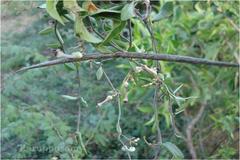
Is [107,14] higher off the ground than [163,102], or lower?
higher

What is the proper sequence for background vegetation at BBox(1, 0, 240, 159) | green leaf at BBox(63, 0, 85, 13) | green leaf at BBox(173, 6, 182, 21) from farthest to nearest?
1. green leaf at BBox(173, 6, 182, 21)
2. background vegetation at BBox(1, 0, 240, 159)
3. green leaf at BBox(63, 0, 85, 13)

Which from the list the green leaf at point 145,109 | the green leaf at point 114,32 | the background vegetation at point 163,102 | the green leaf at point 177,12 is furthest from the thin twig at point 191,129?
the green leaf at point 114,32

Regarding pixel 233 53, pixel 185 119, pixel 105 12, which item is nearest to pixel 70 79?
pixel 185 119

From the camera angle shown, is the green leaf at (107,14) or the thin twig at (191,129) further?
the thin twig at (191,129)

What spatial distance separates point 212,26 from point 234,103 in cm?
29

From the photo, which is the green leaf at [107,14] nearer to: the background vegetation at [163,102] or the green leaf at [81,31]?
the green leaf at [81,31]

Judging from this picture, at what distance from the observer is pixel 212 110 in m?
1.74

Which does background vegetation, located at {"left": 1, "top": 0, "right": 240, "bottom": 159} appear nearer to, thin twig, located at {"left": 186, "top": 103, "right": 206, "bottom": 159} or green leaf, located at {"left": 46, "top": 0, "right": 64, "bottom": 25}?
thin twig, located at {"left": 186, "top": 103, "right": 206, "bottom": 159}

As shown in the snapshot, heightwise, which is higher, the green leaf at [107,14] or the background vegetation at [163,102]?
the green leaf at [107,14]

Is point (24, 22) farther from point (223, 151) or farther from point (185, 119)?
point (223, 151)

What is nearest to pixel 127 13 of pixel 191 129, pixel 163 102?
pixel 163 102

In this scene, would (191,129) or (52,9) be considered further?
(191,129)

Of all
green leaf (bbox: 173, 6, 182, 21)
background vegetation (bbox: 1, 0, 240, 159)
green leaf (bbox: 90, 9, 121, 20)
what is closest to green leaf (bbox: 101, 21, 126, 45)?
green leaf (bbox: 90, 9, 121, 20)

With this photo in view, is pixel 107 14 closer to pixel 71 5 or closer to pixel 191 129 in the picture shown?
pixel 71 5
